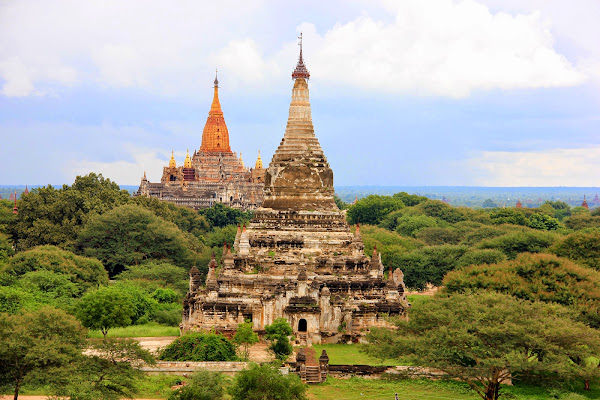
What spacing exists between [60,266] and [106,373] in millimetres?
26449

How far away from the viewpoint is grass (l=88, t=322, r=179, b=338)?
152ft

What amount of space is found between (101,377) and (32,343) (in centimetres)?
282

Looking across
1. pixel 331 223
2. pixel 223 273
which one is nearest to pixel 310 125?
pixel 331 223

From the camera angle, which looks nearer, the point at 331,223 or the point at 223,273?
the point at 223,273

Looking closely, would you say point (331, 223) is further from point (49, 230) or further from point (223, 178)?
point (223, 178)

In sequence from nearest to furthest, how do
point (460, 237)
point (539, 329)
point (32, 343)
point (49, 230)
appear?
point (32, 343) → point (539, 329) → point (49, 230) → point (460, 237)

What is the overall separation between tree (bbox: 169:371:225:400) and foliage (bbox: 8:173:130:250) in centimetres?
4346

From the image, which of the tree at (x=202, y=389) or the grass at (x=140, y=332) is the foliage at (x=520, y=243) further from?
the tree at (x=202, y=389)

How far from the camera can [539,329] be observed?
1283 inches

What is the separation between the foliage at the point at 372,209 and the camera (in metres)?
117

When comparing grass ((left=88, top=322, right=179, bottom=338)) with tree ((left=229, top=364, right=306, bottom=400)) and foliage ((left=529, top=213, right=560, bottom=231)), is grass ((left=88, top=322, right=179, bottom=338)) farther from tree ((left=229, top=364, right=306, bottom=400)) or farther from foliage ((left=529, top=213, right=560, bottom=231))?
foliage ((left=529, top=213, right=560, bottom=231))

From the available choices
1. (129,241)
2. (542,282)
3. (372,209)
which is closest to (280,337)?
(542,282)

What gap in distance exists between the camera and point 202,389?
1158 inches

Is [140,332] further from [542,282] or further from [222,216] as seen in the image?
[222,216]
